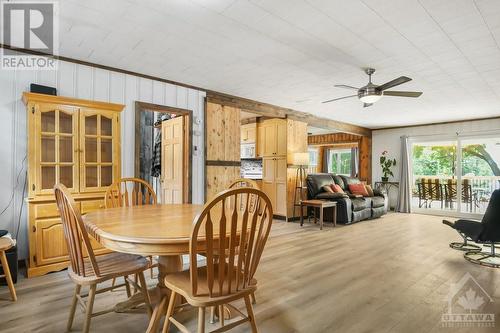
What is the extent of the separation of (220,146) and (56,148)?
96.3 inches

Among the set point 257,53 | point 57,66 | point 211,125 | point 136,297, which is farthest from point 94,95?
point 136,297

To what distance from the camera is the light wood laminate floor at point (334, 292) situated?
1.96 meters

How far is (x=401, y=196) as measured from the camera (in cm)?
780

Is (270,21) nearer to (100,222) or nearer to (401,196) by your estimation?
(100,222)

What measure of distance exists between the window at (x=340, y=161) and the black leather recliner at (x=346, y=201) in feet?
11.3

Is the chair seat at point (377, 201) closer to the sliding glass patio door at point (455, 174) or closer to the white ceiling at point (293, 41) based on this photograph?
the sliding glass patio door at point (455, 174)

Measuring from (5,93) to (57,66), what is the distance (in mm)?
598

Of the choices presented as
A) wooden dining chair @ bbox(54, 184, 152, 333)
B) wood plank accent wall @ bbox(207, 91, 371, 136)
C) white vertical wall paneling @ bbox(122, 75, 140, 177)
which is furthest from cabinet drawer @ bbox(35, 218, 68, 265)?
wood plank accent wall @ bbox(207, 91, 371, 136)

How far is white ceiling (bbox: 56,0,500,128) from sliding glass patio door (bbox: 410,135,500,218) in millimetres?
2951

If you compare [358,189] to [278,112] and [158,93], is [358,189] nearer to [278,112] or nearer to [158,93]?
[278,112]

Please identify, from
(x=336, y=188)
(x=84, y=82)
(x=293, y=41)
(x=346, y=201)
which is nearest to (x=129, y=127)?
(x=84, y=82)

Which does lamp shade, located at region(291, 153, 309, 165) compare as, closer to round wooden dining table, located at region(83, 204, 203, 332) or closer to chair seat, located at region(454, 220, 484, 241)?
chair seat, located at region(454, 220, 484, 241)

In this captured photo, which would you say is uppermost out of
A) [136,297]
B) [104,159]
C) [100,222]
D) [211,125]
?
[211,125]

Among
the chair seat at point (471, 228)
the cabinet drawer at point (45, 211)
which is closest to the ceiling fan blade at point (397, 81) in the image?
the chair seat at point (471, 228)
